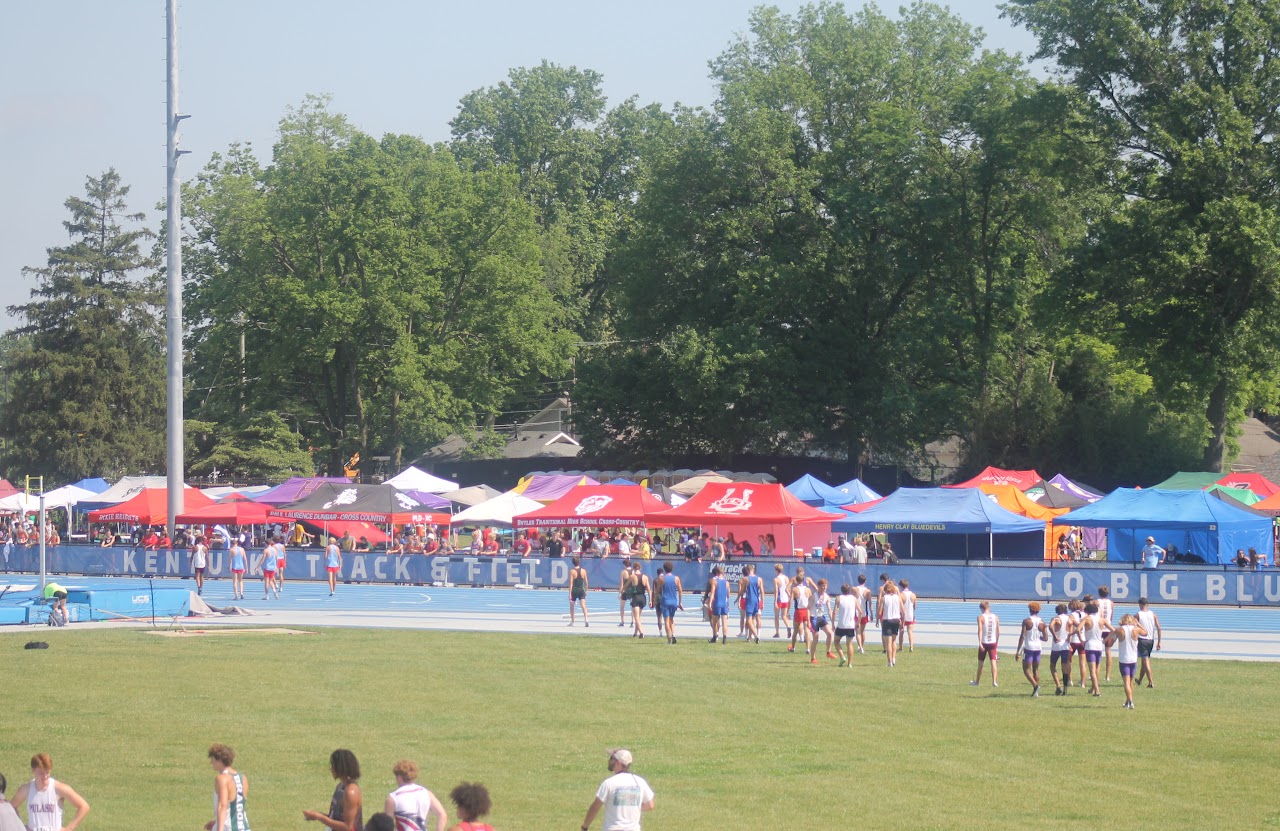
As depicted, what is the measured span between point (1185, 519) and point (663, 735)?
28.1 meters

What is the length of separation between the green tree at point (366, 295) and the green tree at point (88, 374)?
5547 millimetres

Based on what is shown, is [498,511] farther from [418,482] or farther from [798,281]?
[798,281]

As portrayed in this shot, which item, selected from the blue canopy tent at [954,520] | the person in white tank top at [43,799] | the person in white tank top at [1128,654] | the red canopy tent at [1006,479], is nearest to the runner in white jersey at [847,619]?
the person in white tank top at [1128,654]

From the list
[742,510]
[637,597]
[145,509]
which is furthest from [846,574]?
[145,509]

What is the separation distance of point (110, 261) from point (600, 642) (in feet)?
216

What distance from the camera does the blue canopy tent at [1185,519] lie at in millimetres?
42094

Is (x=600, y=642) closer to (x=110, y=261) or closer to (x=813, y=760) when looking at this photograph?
(x=813, y=760)

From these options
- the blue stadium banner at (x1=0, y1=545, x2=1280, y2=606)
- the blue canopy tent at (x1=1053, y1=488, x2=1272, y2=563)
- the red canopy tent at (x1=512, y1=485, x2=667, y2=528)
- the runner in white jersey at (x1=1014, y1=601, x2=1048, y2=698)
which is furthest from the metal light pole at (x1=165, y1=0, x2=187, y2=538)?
the runner in white jersey at (x1=1014, y1=601, x2=1048, y2=698)

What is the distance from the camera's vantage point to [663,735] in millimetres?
Result: 18859

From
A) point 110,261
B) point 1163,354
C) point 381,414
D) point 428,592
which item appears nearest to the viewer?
point 428,592

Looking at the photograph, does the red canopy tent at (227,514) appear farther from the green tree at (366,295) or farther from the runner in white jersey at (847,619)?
the runner in white jersey at (847,619)

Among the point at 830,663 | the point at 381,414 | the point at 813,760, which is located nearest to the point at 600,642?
the point at 830,663

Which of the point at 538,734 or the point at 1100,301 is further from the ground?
the point at 1100,301

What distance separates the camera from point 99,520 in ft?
188
